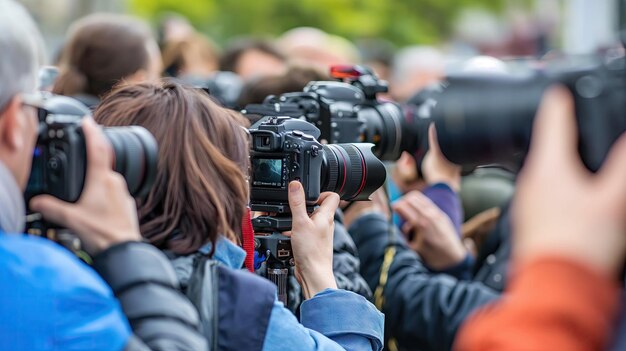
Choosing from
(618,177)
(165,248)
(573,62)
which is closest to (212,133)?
(165,248)

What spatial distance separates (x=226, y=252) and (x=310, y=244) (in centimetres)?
42

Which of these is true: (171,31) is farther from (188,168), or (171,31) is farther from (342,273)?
(188,168)

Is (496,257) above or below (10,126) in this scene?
below

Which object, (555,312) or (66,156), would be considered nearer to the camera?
(555,312)

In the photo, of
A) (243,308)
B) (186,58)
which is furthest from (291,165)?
(186,58)

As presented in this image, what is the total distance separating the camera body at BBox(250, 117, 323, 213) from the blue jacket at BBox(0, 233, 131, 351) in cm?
121

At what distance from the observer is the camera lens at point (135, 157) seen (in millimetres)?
2195

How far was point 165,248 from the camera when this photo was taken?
249 centimetres

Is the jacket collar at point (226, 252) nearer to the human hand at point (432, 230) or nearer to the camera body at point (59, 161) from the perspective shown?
the camera body at point (59, 161)

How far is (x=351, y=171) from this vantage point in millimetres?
3256

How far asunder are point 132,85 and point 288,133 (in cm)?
53

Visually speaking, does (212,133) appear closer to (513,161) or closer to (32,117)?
(32,117)

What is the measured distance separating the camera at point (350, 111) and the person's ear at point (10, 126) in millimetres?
1756

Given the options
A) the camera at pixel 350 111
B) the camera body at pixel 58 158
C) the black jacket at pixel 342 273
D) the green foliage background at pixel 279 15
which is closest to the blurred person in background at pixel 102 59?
the camera at pixel 350 111
